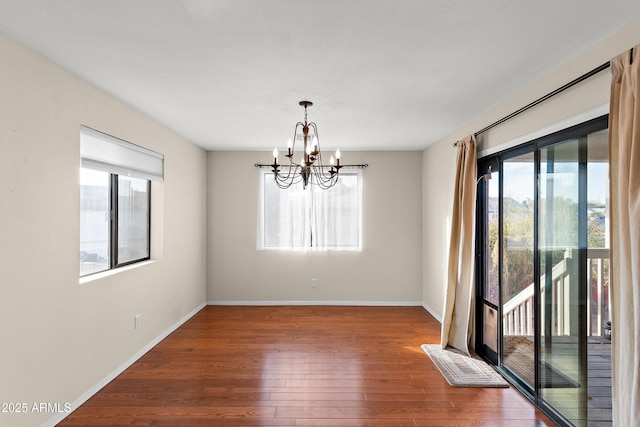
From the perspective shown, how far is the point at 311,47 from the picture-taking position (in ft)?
7.24

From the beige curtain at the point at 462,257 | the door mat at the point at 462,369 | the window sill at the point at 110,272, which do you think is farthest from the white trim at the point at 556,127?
the window sill at the point at 110,272

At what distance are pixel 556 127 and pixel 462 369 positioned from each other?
2249 mm

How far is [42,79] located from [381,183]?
444cm

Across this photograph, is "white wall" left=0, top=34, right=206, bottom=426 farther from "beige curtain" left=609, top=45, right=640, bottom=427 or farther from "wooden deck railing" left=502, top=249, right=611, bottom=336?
"wooden deck railing" left=502, top=249, right=611, bottom=336

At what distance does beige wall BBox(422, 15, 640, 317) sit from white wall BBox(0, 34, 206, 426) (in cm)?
341

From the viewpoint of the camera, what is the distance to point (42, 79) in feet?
7.80

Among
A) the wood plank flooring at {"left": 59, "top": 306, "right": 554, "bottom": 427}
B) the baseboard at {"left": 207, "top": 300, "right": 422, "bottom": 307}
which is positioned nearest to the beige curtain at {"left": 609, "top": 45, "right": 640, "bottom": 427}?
the wood plank flooring at {"left": 59, "top": 306, "right": 554, "bottom": 427}

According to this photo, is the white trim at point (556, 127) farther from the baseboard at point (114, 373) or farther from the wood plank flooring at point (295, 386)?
the baseboard at point (114, 373)

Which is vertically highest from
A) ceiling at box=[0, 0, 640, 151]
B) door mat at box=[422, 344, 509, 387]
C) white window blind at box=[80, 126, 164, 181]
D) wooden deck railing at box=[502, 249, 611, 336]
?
ceiling at box=[0, 0, 640, 151]

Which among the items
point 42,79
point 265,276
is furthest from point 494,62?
point 265,276

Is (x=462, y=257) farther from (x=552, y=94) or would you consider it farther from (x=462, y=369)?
(x=552, y=94)

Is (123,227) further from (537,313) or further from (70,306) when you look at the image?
(537,313)

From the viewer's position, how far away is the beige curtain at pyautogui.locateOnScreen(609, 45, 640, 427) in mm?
1718

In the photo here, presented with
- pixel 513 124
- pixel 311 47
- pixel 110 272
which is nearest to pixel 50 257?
pixel 110 272
